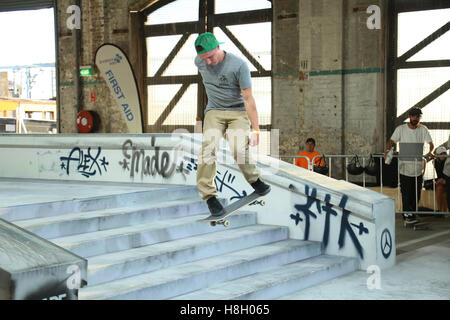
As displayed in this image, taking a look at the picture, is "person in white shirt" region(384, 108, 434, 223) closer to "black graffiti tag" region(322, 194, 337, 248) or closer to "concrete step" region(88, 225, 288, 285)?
"black graffiti tag" region(322, 194, 337, 248)

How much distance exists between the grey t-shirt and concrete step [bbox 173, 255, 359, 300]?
5.30 ft

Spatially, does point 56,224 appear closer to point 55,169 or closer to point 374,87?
point 55,169

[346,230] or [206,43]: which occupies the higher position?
[206,43]

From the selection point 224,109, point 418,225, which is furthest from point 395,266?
point 224,109

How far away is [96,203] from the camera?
→ 6.75m

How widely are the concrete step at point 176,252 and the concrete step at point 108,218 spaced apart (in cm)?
53

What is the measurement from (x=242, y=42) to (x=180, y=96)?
82.5 inches

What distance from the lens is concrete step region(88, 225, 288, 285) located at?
17.4 feet

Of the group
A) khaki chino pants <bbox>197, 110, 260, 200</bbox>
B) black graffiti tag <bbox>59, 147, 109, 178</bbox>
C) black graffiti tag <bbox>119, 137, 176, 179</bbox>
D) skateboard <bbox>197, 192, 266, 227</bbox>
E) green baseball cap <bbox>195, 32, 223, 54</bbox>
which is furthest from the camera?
black graffiti tag <bbox>59, 147, 109, 178</bbox>

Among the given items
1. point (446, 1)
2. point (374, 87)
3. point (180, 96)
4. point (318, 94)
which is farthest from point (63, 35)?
point (446, 1)

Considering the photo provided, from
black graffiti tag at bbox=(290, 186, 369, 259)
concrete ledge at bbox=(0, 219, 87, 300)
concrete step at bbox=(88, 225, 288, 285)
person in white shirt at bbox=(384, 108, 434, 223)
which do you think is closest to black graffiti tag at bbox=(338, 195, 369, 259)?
black graffiti tag at bbox=(290, 186, 369, 259)

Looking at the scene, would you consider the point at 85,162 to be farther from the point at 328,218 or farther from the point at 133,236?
the point at 328,218

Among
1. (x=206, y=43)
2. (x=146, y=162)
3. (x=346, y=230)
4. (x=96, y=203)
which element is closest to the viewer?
(x=206, y=43)

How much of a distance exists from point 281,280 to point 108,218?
189 cm
